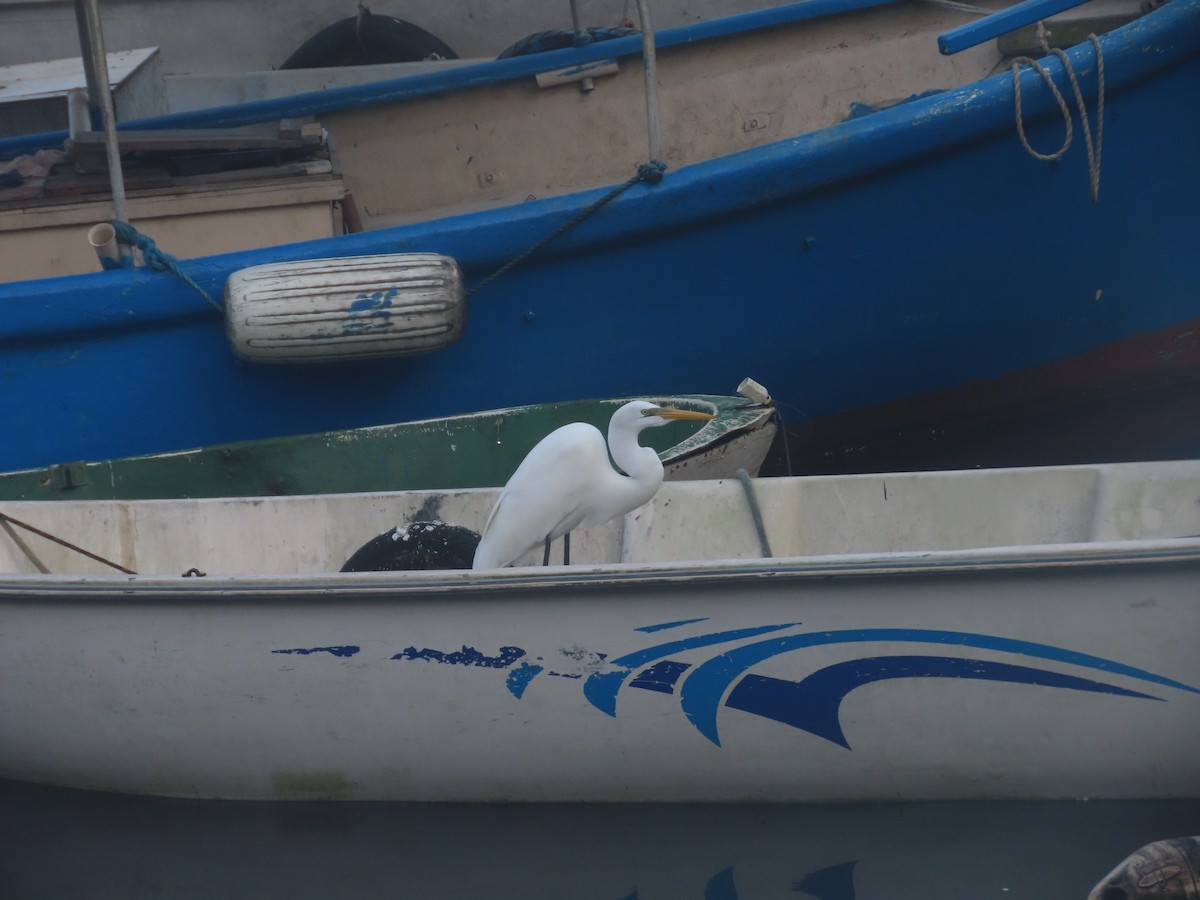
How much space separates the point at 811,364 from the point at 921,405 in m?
0.55

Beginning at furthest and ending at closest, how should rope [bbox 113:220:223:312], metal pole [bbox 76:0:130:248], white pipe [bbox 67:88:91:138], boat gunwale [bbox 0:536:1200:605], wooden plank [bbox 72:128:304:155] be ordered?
1. white pipe [bbox 67:88:91:138]
2. wooden plank [bbox 72:128:304:155]
3. rope [bbox 113:220:223:312]
4. metal pole [bbox 76:0:130:248]
5. boat gunwale [bbox 0:536:1200:605]

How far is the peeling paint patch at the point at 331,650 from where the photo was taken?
3.28 m

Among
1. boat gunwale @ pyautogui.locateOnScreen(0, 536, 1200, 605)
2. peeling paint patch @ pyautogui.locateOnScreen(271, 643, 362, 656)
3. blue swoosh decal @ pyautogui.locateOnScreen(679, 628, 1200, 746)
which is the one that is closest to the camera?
boat gunwale @ pyautogui.locateOnScreen(0, 536, 1200, 605)

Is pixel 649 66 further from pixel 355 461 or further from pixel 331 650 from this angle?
pixel 331 650

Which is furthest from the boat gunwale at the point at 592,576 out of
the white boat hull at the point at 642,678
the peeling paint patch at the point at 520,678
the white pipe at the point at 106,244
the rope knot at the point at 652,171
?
the rope knot at the point at 652,171

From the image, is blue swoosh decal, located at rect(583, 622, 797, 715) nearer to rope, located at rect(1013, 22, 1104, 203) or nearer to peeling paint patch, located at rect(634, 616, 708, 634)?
peeling paint patch, located at rect(634, 616, 708, 634)

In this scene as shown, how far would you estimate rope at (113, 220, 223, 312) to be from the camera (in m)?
4.54

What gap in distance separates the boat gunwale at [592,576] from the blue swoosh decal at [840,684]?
0.83 ft

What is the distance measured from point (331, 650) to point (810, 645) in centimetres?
124

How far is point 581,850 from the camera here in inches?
131

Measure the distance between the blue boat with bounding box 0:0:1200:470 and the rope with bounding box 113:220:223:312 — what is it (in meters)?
0.03

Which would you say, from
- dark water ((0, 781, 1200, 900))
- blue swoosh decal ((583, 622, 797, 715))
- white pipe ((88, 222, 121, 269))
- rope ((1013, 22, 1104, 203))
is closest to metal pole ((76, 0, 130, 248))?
white pipe ((88, 222, 121, 269))

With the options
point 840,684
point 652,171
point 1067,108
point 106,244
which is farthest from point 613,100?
point 840,684

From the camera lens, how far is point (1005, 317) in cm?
Answer: 506
